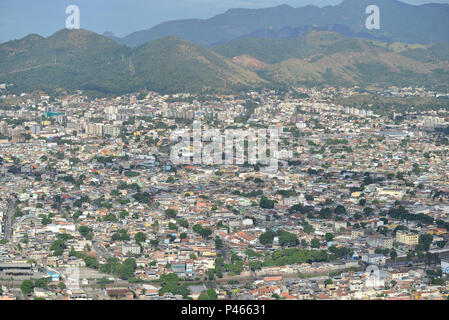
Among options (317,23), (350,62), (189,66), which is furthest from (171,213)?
(317,23)

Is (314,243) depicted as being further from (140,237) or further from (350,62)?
(350,62)

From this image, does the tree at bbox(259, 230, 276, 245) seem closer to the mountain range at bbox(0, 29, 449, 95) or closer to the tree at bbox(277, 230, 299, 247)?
the tree at bbox(277, 230, 299, 247)

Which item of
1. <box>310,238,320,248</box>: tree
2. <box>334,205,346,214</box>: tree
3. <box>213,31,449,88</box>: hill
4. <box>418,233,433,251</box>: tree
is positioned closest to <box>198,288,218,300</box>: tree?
<box>310,238,320,248</box>: tree

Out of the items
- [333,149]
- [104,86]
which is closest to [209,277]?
[333,149]

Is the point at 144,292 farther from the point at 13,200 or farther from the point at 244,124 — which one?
the point at 244,124

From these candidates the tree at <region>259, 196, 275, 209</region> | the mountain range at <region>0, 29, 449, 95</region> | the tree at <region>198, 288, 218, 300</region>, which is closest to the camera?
the tree at <region>198, 288, 218, 300</region>

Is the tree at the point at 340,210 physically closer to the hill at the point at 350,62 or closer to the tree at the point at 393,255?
the tree at the point at 393,255
